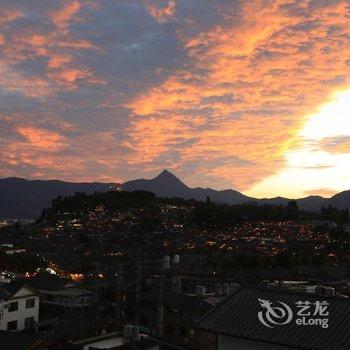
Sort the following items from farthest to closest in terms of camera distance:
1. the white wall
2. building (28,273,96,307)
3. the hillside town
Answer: building (28,273,96,307)
the white wall
the hillside town

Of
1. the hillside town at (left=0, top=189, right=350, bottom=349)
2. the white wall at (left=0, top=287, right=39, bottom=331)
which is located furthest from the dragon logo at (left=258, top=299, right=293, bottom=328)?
the white wall at (left=0, top=287, right=39, bottom=331)

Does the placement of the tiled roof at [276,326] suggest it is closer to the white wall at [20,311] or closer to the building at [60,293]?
the white wall at [20,311]

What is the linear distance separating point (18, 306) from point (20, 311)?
46cm

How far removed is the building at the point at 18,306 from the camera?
3106 centimetres

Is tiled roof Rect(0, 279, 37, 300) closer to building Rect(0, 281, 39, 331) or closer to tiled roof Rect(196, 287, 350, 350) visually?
building Rect(0, 281, 39, 331)

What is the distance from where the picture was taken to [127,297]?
37344mm

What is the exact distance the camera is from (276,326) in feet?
41.3

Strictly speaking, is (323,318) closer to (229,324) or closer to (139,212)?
(229,324)

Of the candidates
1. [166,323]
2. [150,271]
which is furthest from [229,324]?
[150,271]

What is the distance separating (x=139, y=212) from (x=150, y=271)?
88.8 metres

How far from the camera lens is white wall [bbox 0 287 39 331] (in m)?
31.0

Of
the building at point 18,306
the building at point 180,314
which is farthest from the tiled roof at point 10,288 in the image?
the building at point 180,314

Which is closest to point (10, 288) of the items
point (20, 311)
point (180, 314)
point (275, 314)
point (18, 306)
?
point (18, 306)

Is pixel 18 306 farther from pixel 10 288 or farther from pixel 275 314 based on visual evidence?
pixel 275 314
